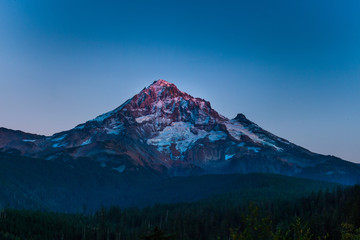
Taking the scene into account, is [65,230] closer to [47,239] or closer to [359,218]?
[47,239]

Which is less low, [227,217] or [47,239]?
[227,217]

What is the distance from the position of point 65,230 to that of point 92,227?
516 inches

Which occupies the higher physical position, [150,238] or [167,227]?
[150,238]

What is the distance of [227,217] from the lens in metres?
195

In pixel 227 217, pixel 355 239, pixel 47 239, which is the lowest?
pixel 47 239

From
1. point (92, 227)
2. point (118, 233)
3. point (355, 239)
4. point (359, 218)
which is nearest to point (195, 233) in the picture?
point (118, 233)

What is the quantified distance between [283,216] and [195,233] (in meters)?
46.8

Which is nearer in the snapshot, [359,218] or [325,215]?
[359,218]

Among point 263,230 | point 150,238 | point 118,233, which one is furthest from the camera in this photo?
point 118,233

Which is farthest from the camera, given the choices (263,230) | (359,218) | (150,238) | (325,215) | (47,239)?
(47,239)

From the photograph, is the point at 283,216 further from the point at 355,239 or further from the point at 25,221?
the point at 355,239

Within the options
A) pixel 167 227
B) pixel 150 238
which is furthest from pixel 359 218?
pixel 150 238

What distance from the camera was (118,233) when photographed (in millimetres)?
189000

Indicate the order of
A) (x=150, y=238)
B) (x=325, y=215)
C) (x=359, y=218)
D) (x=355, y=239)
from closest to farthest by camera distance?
1. (x=150, y=238)
2. (x=355, y=239)
3. (x=359, y=218)
4. (x=325, y=215)
